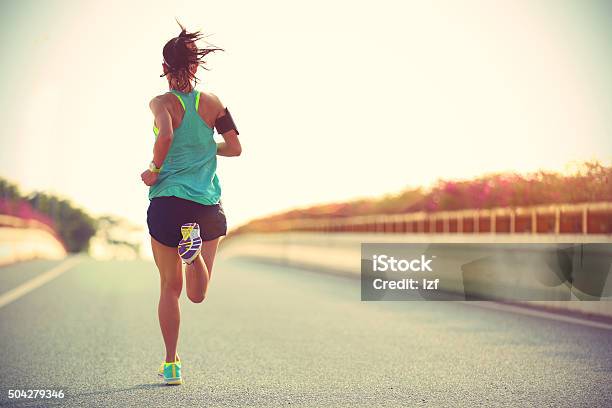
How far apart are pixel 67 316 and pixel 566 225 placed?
41.4 ft

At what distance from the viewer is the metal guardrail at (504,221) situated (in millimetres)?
19172

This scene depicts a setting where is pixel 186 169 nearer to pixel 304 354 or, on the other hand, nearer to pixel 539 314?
pixel 304 354

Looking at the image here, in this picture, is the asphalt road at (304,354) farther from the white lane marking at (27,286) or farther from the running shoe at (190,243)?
the running shoe at (190,243)

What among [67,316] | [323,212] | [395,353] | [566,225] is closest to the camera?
[395,353]

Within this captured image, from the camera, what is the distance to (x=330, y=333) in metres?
10.1

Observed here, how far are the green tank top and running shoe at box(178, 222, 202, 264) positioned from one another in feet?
0.68

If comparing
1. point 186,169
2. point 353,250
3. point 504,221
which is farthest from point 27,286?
point 504,221

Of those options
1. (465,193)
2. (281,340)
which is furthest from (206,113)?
(465,193)

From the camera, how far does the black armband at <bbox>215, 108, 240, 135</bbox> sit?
19.8 feet

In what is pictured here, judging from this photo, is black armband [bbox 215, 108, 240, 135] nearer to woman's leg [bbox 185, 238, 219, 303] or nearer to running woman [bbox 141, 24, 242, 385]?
running woman [bbox 141, 24, 242, 385]

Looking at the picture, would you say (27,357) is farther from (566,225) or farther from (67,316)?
(566,225)

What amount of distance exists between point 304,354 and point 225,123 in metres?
2.98

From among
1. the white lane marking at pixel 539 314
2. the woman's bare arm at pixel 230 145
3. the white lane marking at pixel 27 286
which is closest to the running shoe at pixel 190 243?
the woman's bare arm at pixel 230 145

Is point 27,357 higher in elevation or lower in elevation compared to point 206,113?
lower
